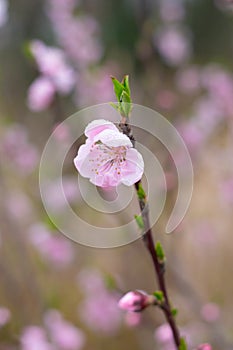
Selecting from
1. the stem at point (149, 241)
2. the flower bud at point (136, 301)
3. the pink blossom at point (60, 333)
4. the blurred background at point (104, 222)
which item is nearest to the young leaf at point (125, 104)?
the stem at point (149, 241)

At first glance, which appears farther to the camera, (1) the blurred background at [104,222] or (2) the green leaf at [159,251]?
(1) the blurred background at [104,222]

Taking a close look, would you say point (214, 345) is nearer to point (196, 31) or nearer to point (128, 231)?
point (128, 231)

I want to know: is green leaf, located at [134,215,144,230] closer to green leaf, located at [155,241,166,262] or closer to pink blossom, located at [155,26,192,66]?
green leaf, located at [155,241,166,262]

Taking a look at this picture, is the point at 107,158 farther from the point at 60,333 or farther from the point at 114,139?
the point at 60,333

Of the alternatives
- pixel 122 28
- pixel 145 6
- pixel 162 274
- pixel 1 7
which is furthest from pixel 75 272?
pixel 122 28

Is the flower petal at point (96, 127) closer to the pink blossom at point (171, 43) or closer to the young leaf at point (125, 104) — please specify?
the young leaf at point (125, 104)

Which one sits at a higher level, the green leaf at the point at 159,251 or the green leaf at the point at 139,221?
the green leaf at the point at 139,221

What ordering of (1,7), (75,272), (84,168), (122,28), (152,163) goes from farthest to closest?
(122,28), (75,272), (1,7), (152,163), (84,168)

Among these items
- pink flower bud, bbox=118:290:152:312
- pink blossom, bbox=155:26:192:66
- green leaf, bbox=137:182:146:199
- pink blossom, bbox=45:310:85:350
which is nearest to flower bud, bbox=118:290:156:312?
pink flower bud, bbox=118:290:152:312
